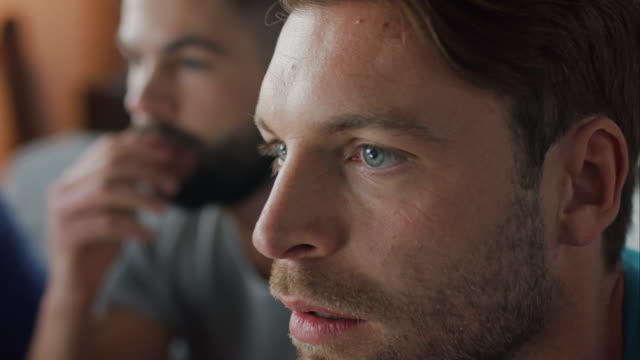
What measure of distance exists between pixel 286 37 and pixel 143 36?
63cm

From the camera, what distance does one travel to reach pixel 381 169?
23.6 inches

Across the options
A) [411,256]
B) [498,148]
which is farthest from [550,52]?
[411,256]

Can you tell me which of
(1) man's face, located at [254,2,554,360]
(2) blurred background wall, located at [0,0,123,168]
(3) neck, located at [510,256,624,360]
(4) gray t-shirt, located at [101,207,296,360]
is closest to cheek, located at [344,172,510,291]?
(1) man's face, located at [254,2,554,360]

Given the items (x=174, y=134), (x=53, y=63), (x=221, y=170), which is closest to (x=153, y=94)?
(x=174, y=134)

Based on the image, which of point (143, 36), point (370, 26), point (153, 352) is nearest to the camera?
point (370, 26)

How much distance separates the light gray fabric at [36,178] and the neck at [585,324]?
4.06ft

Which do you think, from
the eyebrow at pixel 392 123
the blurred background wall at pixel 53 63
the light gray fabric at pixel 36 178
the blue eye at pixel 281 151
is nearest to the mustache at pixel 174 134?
the light gray fabric at pixel 36 178

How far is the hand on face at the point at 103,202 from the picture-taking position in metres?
1.24

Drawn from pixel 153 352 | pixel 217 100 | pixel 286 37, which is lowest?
pixel 153 352

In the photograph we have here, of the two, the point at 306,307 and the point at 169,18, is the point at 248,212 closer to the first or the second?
the point at 169,18

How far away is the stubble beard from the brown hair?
0.05 metres

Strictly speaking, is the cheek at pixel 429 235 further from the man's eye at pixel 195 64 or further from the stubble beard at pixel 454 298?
the man's eye at pixel 195 64

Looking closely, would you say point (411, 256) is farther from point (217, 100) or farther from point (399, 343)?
point (217, 100)

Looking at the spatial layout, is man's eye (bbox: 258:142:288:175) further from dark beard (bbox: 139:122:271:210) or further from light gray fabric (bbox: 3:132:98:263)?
light gray fabric (bbox: 3:132:98:263)
